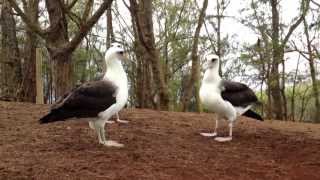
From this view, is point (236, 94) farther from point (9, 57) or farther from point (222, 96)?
point (9, 57)

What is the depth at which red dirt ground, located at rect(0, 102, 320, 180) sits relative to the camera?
5.67 meters

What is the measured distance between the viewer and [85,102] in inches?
246

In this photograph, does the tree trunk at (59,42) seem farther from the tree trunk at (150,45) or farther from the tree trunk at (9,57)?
the tree trunk at (9,57)

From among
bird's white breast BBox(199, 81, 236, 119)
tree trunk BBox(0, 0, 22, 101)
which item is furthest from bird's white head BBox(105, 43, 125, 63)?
tree trunk BBox(0, 0, 22, 101)

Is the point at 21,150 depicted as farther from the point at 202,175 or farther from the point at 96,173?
the point at 202,175

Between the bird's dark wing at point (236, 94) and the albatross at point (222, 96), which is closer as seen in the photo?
the albatross at point (222, 96)

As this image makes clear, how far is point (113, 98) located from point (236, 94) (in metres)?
1.95

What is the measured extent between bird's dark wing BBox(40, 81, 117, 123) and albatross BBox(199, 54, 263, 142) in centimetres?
144

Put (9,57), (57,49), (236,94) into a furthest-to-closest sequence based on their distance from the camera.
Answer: (9,57), (57,49), (236,94)

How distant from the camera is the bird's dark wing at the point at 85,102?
6148 millimetres

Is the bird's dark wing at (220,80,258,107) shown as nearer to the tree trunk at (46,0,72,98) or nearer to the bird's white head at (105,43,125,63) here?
the bird's white head at (105,43,125,63)

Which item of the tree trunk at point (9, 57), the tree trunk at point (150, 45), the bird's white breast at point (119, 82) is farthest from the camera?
the tree trunk at point (9, 57)

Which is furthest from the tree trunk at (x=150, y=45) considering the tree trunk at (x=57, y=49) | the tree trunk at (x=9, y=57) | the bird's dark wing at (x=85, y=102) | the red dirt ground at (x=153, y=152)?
the tree trunk at (x=9, y=57)

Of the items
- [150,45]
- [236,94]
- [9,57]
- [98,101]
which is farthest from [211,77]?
[9,57]
